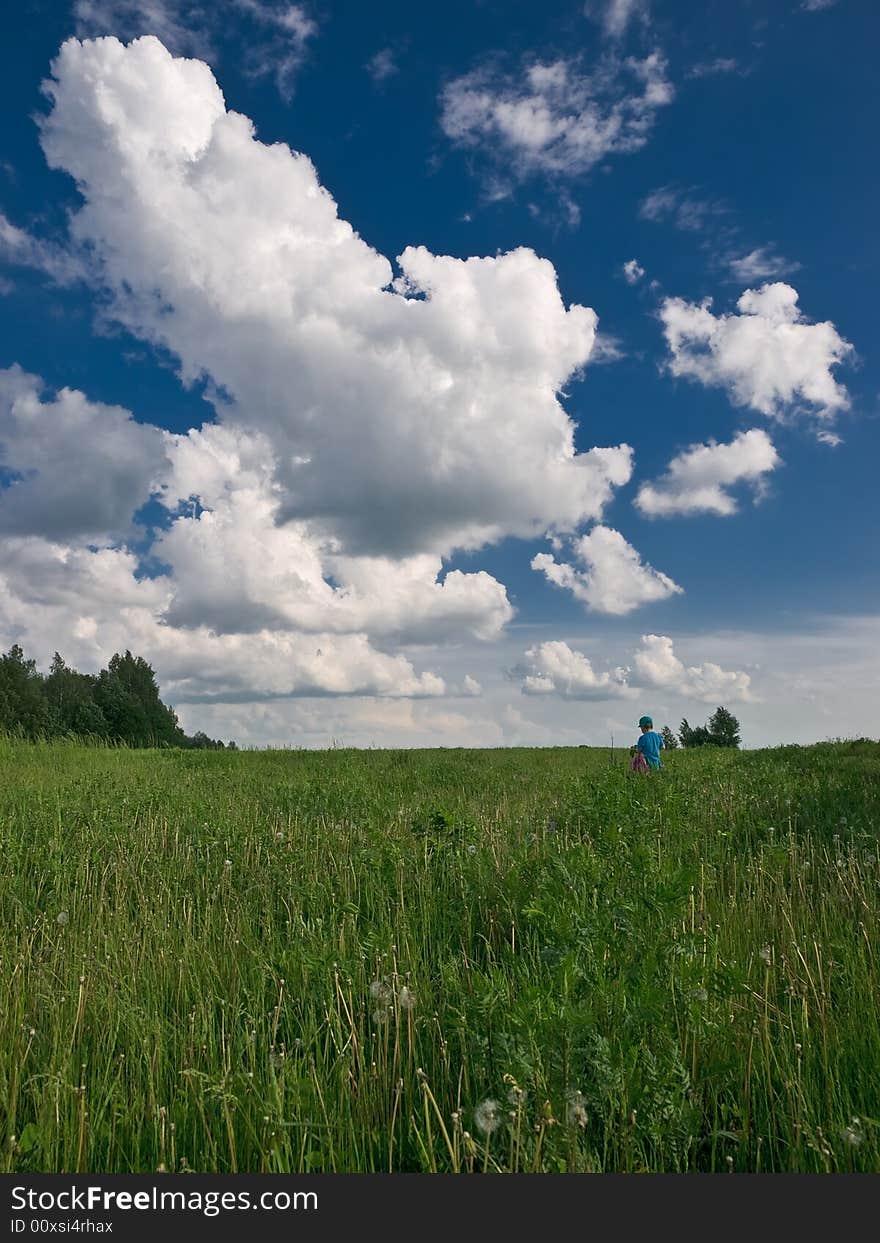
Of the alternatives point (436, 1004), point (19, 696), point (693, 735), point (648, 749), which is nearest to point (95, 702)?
point (19, 696)

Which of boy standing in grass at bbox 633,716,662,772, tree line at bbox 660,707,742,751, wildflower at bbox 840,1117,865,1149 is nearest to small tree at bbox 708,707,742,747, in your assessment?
tree line at bbox 660,707,742,751

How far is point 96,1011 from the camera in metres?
4.16

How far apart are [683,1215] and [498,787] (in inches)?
489

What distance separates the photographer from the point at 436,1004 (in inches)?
167

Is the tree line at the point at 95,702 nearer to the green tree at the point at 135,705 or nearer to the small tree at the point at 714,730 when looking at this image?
the green tree at the point at 135,705

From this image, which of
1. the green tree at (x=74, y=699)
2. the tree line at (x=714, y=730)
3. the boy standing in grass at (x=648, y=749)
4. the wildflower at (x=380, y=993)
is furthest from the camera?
the green tree at (x=74, y=699)

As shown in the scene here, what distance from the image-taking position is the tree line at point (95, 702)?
67188 millimetres

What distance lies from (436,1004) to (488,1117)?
164cm

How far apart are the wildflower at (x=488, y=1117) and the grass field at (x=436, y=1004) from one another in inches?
0.4

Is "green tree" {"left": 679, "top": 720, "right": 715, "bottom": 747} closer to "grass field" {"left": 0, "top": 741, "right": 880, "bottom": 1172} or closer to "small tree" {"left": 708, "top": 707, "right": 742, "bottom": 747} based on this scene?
"small tree" {"left": 708, "top": 707, "right": 742, "bottom": 747}

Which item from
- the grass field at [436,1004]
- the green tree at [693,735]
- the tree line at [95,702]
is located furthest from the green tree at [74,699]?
the grass field at [436,1004]

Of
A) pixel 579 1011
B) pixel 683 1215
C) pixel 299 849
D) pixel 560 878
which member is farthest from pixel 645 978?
pixel 299 849

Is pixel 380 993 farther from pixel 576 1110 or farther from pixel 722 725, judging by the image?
pixel 722 725

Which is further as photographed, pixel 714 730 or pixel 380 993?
pixel 714 730
